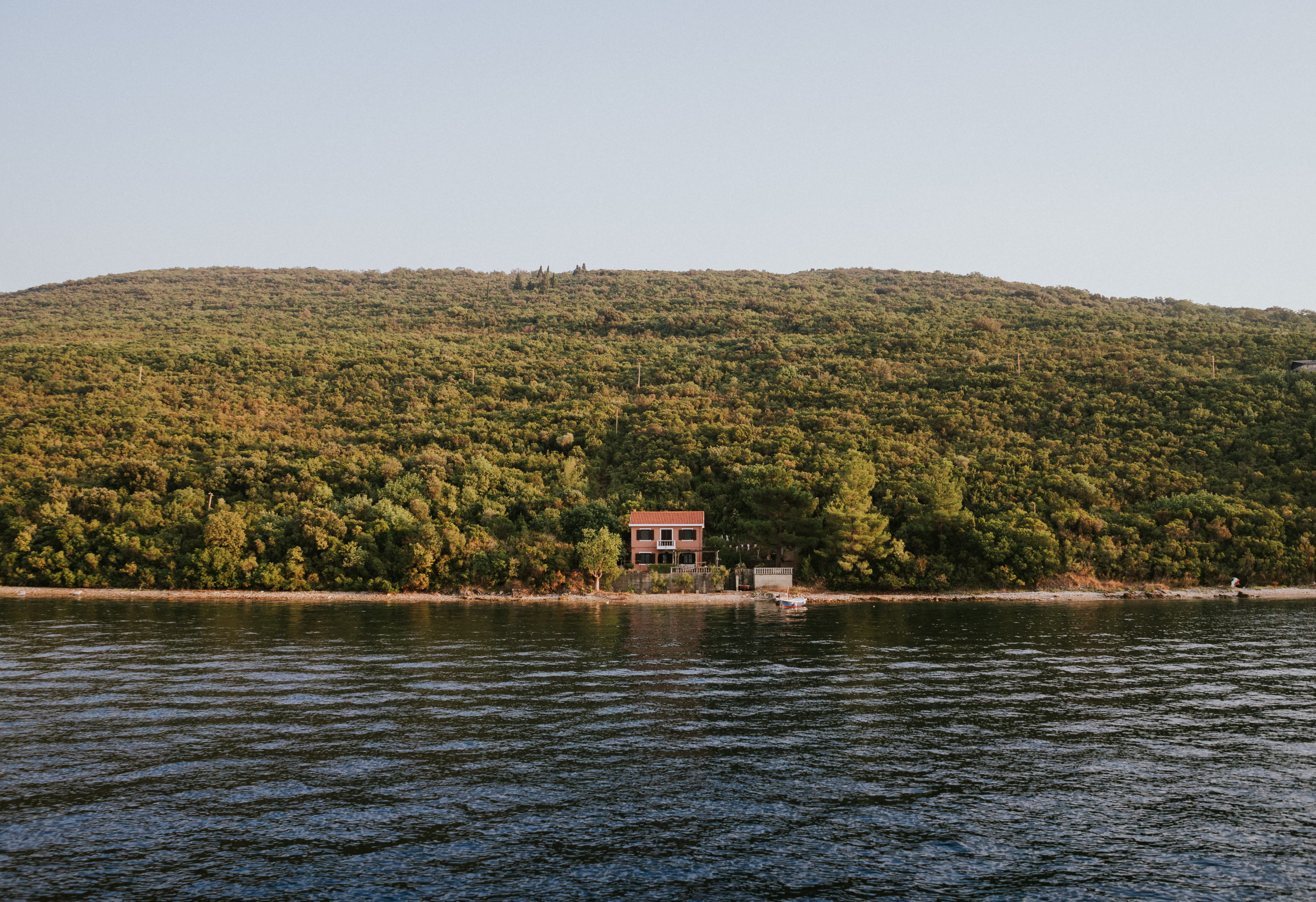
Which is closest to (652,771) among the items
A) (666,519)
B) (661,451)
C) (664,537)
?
(664,537)

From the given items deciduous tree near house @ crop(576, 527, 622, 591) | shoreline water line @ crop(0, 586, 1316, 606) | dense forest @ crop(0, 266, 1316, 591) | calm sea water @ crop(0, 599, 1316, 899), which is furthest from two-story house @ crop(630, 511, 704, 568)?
calm sea water @ crop(0, 599, 1316, 899)

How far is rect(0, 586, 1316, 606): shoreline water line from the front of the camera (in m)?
64.4

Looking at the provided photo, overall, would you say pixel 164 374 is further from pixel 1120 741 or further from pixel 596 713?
pixel 1120 741

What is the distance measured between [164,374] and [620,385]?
5849 cm

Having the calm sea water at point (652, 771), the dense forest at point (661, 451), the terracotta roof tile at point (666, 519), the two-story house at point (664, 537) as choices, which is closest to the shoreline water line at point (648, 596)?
the dense forest at point (661, 451)

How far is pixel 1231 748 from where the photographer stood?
81.0 ft

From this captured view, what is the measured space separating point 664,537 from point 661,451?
669 inches

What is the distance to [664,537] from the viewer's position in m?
72.6

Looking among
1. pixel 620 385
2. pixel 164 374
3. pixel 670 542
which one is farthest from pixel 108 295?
pixel 670 542

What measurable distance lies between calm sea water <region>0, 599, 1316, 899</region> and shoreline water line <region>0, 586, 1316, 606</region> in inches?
876

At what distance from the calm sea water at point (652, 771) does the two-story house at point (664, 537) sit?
1156 inches

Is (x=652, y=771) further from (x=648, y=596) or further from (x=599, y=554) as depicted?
(x=648, y=596)

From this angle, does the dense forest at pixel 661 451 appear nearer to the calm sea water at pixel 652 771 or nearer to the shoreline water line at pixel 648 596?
the shoreline water line at pixel 648 596

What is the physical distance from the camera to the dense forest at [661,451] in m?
68.8
